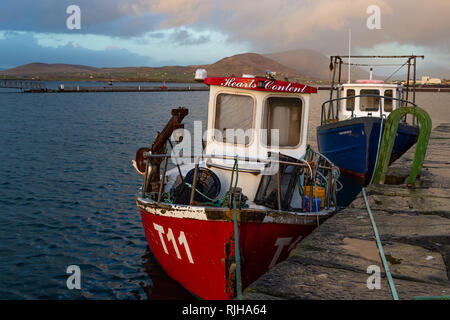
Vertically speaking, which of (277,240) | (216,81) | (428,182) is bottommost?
(277,240)

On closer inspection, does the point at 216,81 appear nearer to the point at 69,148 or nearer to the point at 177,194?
the point at 177,194

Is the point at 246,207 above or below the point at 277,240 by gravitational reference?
above

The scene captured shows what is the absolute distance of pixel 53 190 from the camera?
649 inches

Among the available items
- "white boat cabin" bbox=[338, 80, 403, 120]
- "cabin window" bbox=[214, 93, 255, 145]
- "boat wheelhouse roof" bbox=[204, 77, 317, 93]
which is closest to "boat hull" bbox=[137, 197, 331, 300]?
"cabin window" bbox=[214, 93, 255, 145]

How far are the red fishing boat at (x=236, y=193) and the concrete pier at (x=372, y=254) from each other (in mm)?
747

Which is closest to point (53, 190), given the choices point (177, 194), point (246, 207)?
point (177, 194)

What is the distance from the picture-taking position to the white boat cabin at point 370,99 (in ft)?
63.7

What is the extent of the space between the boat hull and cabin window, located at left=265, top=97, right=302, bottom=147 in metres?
2.09

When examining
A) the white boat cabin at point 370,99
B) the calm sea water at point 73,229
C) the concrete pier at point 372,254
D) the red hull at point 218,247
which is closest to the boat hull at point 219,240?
the red hull at point 218,247

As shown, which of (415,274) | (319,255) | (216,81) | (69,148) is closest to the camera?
(415,274)

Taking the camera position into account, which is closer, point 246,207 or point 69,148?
point 246,207

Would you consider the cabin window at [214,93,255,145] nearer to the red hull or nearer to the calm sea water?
the red hull

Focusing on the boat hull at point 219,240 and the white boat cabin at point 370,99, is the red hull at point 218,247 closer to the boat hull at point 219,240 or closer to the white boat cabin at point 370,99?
the boat hull at point 219,240

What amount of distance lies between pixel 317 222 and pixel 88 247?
6.78 metres
